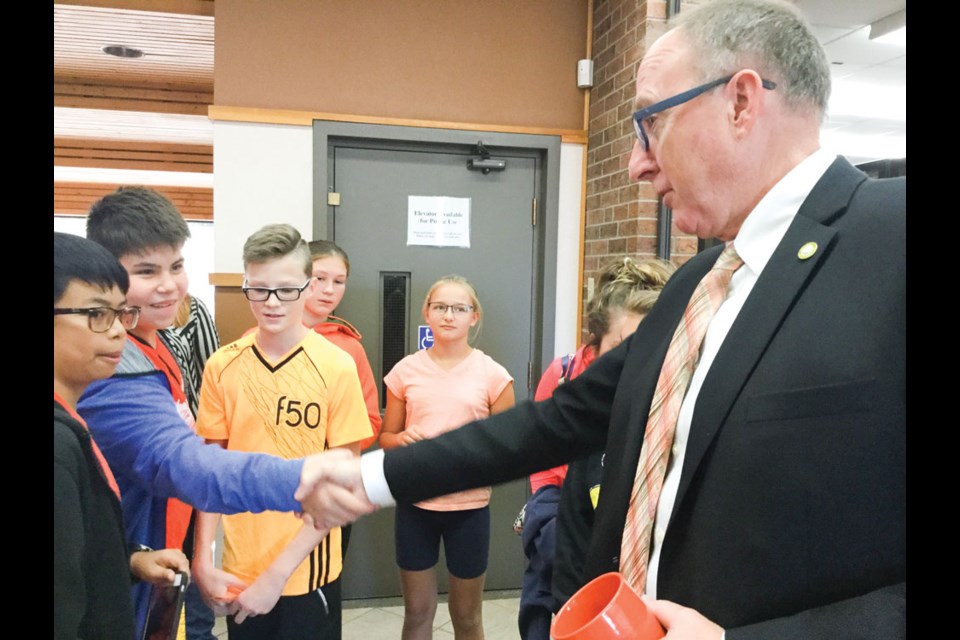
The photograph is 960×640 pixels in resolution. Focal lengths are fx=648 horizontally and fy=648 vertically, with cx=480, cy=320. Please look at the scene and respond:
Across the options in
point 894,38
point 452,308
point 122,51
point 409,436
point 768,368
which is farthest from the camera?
point 122,51

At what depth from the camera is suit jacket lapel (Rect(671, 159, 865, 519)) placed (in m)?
0.88

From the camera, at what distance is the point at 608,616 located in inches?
31.0

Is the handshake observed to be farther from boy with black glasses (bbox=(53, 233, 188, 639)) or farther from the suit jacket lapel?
the suit jacket lapel

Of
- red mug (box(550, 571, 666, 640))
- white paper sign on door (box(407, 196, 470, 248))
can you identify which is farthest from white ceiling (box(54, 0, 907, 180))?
red mug (box(550, 571, 666, 640))

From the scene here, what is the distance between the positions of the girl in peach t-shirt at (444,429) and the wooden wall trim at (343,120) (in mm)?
1078

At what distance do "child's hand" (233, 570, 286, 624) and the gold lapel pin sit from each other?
3.72ft

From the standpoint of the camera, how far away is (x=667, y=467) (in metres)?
1.00

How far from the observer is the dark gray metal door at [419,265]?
3373mm

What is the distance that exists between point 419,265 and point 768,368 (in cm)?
274

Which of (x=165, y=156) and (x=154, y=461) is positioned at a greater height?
(x=165, y=156)

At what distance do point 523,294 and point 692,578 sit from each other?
2.75 meters

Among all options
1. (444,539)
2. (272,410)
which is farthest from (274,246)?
(444,539)

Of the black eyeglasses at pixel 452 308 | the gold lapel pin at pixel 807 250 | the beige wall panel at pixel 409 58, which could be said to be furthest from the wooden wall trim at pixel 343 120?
the gold lapel pin at pixel 807 250

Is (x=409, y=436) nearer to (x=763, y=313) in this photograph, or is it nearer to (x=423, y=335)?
(x=423, y=335)
